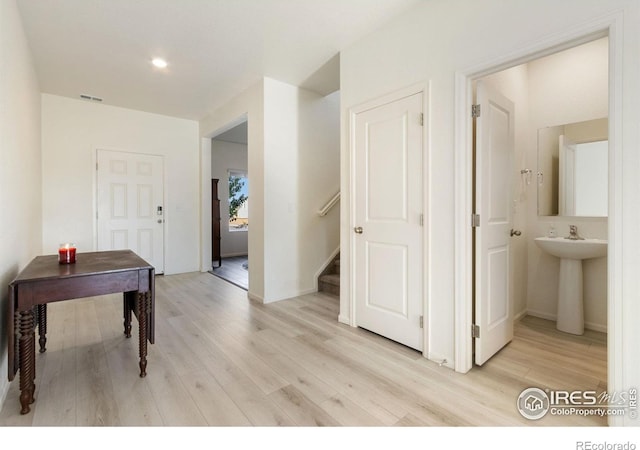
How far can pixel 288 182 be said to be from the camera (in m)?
3.50

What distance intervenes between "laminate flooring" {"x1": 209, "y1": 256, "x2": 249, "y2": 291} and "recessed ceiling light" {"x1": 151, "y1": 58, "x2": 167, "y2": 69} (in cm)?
268

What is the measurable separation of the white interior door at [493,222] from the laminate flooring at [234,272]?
2819 millimetres

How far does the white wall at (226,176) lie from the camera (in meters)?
6.69

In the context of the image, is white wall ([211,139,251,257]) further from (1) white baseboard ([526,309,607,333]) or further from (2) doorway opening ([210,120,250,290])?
(1) white baseboard ([526,309,607,333])

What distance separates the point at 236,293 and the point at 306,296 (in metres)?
0.89

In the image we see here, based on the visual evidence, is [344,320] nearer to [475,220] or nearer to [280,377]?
[280,377]

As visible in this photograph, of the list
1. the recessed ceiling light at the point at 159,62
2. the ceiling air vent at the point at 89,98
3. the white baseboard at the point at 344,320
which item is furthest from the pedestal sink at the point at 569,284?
the ceiling air vent at the point at 89,98

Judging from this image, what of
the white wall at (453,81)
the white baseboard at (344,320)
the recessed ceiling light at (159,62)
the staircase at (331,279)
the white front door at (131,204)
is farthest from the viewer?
the white front door at (131,204)

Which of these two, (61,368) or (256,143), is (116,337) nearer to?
(61,368)

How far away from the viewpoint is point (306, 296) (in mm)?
3574

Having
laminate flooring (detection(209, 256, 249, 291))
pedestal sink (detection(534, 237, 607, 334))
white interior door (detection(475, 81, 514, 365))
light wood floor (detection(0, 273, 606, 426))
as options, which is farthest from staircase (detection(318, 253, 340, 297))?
pedestal sink (detection(534, 237, 607, 334))

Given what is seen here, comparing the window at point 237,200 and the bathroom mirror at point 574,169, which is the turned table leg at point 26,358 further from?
the window at point 237,200
